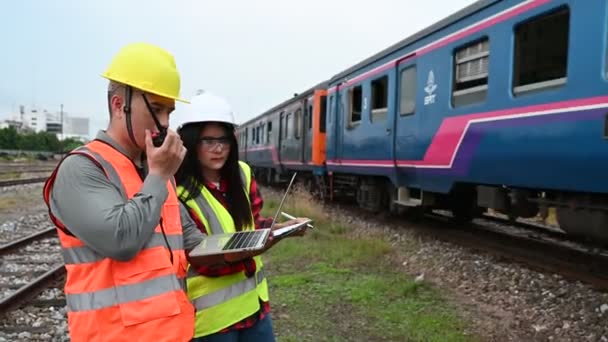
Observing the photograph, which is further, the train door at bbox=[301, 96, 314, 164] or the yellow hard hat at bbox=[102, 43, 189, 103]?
the train door at bbox=[301, 96, 314, 164]

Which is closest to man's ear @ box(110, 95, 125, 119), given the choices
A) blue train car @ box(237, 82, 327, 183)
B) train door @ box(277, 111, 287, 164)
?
blue train car @ box(237, 82, 327, 183)

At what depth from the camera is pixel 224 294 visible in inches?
87.7

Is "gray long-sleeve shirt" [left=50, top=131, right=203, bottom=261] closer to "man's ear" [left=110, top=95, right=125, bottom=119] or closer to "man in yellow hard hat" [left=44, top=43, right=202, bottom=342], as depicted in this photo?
"man in yellow hard hat" [left=44, top=43, right=202, bottom=342]

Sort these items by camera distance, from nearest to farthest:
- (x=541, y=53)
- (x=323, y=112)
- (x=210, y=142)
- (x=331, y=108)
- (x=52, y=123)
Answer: (x=210, y=142)
(x=541, y=53)
(x=331, y=108)
(x=323, y=112)
(x=52, y=123)

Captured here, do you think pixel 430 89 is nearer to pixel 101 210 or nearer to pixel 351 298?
pixel 351 298

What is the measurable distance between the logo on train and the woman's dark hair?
5.51 metres

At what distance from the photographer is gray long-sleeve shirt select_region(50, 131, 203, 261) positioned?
154cm

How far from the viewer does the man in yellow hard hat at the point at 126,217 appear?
1.57 m

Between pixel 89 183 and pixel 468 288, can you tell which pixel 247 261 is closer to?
pixel 89 183

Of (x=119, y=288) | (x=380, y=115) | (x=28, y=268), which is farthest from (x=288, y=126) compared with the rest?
(x=119, y=288)

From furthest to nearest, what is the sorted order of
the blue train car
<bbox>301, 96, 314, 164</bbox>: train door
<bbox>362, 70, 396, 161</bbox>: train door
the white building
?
the white building
<bbox>301, 96, 314, 164</bbox>: train door
the blue train car
<bbox>362, 70, 396, 161</bbox>: train door

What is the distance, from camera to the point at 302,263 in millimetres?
6820

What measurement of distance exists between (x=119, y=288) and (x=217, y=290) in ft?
2.16

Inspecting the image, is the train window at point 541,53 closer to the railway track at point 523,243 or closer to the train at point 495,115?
the train at point 495,115
